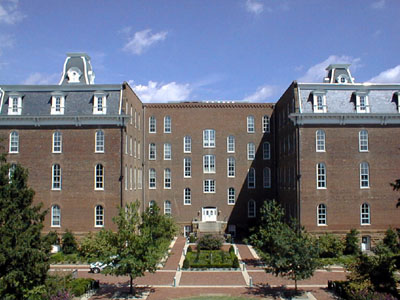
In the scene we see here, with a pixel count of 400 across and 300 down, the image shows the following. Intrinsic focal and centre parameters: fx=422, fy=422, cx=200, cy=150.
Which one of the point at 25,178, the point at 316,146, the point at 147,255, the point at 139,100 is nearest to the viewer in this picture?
the point at 25,178

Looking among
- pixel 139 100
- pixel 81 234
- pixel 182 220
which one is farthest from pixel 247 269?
pixel 139 100

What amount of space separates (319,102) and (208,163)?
16.2 meters

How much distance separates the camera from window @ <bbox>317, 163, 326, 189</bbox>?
36.4 metres

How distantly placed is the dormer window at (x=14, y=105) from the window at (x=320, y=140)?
2673 cm

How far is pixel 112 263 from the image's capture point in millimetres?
24516

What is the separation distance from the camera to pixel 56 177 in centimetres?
3803

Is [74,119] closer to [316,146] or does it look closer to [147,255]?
[147,255]

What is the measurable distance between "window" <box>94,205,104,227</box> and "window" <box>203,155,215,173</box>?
15.0m

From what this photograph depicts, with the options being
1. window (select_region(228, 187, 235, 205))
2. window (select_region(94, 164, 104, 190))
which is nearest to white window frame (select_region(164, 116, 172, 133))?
window (select_region(228, 187, 235, 205))

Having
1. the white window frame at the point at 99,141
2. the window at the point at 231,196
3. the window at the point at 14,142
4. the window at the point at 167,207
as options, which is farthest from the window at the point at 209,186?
the window at the point at 14,142

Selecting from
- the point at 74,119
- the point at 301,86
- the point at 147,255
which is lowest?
the point at 147,255

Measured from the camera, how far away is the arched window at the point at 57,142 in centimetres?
3806

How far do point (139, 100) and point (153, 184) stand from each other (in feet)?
32.2

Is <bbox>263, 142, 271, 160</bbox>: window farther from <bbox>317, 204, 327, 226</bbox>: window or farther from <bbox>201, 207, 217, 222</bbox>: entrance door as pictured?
<bbox>317, 204, 327, 226</bbox>: window
